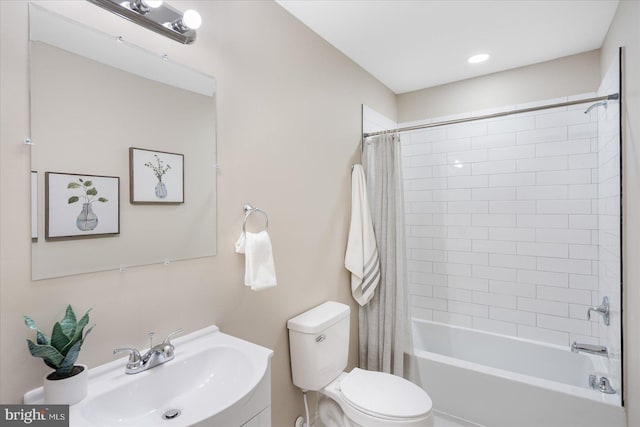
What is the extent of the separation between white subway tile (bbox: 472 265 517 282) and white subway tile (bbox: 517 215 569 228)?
0.41 meters

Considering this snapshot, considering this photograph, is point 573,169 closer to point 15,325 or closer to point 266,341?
point 266,341

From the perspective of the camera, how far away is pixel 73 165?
103 centimetres

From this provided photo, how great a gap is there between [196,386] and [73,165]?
35.5 inches

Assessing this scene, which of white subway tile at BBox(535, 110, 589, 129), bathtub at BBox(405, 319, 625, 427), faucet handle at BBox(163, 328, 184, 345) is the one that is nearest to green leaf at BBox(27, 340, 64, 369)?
faucet handle at BBox(163, 328, 184, 345)

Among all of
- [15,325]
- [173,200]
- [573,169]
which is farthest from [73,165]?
[573,169]

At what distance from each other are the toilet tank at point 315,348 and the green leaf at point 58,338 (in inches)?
43.3

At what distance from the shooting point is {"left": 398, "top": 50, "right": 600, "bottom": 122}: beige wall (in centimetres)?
248

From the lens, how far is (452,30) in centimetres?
210

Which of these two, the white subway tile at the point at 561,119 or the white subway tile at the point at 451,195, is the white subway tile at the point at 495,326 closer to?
the white subway tile at the point at 451,195

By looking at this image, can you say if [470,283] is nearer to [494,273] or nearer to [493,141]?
[494,273]

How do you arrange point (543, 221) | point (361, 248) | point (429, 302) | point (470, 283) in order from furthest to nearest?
point (429, 302), point (470, 283), point (543, 221), point (361, 248)

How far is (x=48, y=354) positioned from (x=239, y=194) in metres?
0.91

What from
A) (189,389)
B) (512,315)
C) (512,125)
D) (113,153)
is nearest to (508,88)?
(512,125)

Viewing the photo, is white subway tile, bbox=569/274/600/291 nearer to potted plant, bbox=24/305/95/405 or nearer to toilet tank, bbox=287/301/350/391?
toilet tank, bbox=287/301/350/391
